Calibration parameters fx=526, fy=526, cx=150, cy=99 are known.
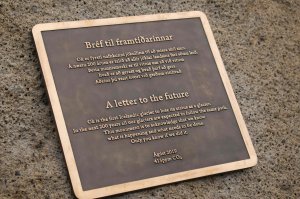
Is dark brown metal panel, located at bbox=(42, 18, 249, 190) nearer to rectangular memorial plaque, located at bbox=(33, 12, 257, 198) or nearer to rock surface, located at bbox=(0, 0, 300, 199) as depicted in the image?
rectangular memorial plaque, located at bbox=(33, 12, 257, 198)

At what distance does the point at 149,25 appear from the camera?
3492 mm

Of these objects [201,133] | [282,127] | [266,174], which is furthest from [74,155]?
[282,127]

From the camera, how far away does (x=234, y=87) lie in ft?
11.9

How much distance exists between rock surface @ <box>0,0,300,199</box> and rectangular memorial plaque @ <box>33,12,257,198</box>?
0.10 meters

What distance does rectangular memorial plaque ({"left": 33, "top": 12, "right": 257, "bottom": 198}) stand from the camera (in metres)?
2.96

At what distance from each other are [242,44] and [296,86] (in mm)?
508

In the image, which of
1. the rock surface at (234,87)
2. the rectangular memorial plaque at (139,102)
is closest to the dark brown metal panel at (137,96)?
the rectangular memorial plaque at (139,102)

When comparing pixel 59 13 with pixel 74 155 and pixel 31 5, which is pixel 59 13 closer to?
pixel 31 5

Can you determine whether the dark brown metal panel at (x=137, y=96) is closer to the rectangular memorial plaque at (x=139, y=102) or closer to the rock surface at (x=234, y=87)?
the rectangular memorial plaque at (x=139, y=102)

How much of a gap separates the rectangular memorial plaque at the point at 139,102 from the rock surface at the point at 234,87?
0.10m

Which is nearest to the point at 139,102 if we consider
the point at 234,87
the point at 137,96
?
the point at 137,96

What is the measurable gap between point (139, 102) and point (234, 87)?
2.59ft

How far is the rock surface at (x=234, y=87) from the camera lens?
291cm

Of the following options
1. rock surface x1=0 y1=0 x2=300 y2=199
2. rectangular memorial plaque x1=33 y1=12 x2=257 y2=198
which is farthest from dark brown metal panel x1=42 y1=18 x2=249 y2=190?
rock surface x1=0 y1=0 x2=300 y2=199
